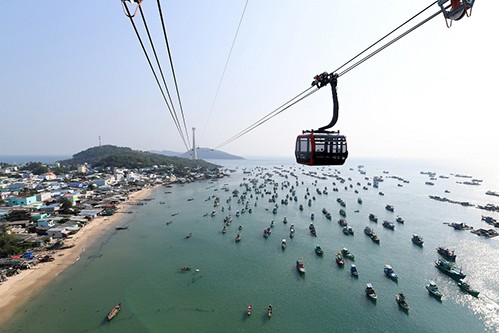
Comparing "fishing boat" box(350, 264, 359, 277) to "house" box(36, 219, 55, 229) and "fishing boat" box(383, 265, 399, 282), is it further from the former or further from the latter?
"house" box(36, 219, 55, 229)

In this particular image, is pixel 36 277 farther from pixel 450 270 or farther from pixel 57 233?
pixel 450 270

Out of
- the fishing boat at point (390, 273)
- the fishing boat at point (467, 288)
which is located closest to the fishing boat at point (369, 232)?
the fishing boat at point (390, 273)

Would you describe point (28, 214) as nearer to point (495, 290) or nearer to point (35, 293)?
point (35, 293)

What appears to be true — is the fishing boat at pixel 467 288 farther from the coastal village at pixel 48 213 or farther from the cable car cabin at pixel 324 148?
the coastal village at pixel 48 213

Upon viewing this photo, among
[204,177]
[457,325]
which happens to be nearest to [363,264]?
[457,325]

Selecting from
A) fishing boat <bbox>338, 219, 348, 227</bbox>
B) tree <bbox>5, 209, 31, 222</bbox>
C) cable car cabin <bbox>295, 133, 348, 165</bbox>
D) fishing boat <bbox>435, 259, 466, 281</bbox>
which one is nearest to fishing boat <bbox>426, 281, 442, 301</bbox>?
fishing boat <bbox>435, 259, 466, 281</bbox>
